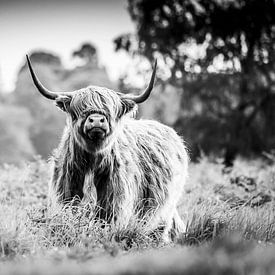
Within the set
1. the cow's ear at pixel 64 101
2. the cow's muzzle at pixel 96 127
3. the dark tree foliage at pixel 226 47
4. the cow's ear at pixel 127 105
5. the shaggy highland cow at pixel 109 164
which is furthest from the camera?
the dark tree foliage at pixel 226 47

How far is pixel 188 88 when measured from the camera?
12.6 meters

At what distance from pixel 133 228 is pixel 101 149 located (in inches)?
33.2

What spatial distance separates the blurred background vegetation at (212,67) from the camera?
1227 cm

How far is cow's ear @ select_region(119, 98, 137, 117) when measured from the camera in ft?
16.5

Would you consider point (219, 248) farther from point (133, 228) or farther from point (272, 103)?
point (272, 103)

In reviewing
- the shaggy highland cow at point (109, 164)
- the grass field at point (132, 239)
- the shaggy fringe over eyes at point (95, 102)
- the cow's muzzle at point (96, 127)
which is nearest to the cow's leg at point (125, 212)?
the shaggy highland cow at point (109, 164)

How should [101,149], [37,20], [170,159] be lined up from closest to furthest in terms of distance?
[101,149], [170,159], [37,20]

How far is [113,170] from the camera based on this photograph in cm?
483

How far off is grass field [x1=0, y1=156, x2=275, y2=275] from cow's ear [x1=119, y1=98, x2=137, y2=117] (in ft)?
3.73

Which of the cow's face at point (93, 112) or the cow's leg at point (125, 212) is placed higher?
the cow's face at point (93, 112)

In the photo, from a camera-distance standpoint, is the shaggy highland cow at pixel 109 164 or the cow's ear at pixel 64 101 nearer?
the shaggy highland cow at pixel 109 164

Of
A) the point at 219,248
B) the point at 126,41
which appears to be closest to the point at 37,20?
the point at 126,41

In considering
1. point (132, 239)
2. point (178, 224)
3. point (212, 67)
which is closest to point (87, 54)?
point (212, 67)

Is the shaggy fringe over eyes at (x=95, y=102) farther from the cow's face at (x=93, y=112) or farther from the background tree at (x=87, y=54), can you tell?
the background tree at (x=87, y=54)
